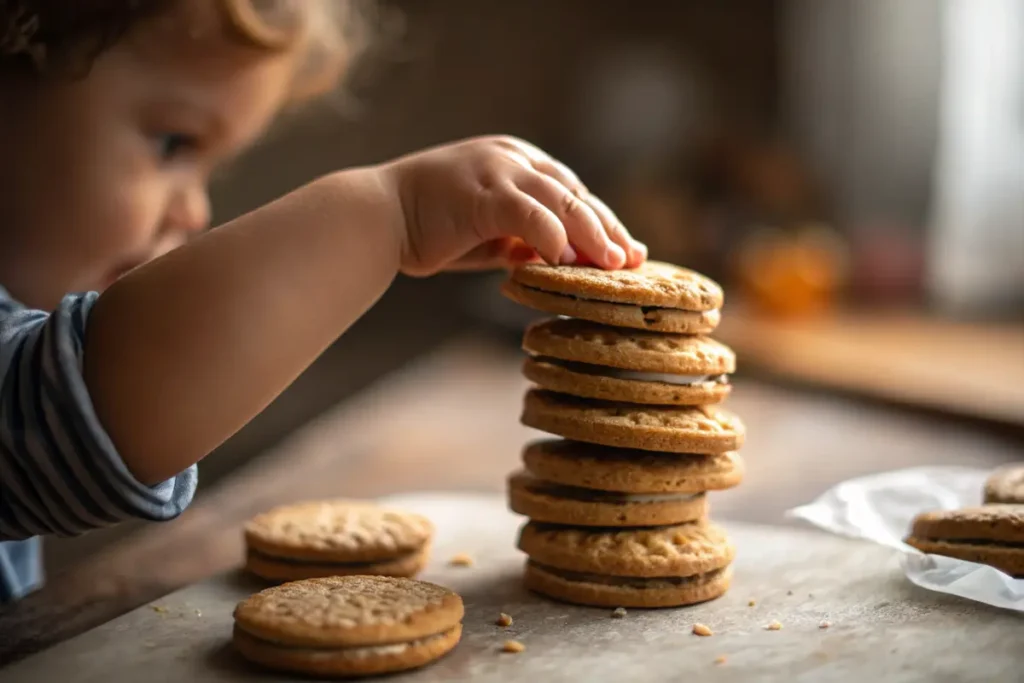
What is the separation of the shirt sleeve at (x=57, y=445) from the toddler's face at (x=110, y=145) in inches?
9.8

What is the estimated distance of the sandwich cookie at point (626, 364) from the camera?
2.86ft

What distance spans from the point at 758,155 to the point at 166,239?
7.19ft

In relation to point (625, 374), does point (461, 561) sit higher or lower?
lower

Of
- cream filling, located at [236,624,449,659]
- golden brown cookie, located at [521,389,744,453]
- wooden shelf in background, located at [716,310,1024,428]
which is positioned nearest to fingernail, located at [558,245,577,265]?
golden brown cookie, located at [521,389,744,453]

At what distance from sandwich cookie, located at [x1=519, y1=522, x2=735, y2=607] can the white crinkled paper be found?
162 mm

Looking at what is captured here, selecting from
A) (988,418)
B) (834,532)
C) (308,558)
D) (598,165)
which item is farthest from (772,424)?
(598,165)

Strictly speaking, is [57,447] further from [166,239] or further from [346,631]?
[166,239]

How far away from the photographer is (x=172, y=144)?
42.7 inches

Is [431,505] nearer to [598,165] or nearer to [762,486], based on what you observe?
[762,486]

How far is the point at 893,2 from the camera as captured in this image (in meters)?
A: 2.94

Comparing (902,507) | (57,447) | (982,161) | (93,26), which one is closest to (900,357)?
(982,161)

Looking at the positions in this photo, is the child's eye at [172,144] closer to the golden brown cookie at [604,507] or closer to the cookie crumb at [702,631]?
the golden brown cookie at [604,507]

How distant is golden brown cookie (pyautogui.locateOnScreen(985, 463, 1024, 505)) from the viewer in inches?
38.3

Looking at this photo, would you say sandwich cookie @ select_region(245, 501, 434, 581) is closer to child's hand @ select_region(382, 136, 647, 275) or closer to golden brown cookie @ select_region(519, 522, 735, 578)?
golden brown cookie @ select_region(519, 522, 735, 578)
